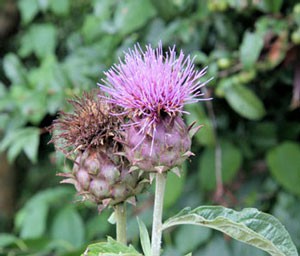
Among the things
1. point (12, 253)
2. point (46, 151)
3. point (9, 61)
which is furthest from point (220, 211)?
point (46, 151)

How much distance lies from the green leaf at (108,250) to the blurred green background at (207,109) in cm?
95

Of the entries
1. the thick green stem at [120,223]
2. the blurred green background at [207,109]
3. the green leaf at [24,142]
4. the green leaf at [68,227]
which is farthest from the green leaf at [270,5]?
the thick green stem at [120,223]

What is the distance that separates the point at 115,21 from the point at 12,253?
2.74 ft

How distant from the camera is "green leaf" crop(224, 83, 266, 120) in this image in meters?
1.86

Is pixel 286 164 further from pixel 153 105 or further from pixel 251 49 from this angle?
pixel 153 105

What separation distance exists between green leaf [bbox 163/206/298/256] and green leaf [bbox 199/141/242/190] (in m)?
1.08

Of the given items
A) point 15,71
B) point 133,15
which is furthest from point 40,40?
point 133,15

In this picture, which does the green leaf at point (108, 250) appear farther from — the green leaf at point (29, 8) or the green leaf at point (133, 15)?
the green leaf at point (29, 8)

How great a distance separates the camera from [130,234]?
6.81 feet

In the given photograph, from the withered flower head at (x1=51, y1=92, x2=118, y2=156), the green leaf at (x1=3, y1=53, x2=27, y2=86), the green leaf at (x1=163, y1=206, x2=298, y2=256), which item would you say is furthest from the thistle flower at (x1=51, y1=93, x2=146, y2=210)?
the green leaf at (x1=3, y1=53, x2=27, y2=86)

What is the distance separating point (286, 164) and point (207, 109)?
0.32 meters

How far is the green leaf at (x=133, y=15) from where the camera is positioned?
79.7 inches

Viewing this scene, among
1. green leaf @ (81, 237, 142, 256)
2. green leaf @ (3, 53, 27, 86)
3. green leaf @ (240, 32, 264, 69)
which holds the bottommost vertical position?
green leaf @ (81, 237, 142, 256)

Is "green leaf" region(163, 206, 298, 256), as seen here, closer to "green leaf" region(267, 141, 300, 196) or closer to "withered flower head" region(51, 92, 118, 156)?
"withered flower head" region(51, 92, 118, 156)
